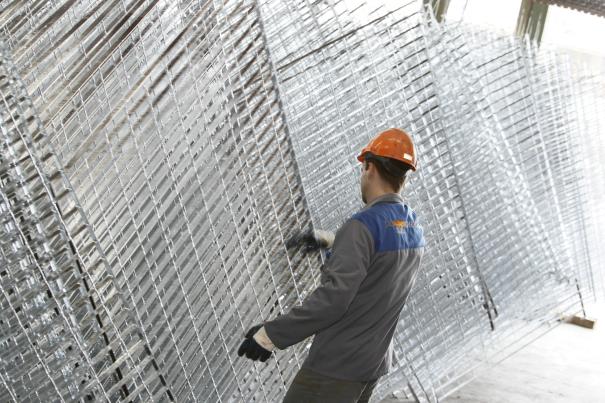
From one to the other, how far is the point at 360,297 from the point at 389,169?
0.45 m

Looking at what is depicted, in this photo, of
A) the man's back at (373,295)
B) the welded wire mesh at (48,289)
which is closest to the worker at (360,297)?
the man's back at (373,295)

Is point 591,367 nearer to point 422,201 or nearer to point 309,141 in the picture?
point 422,201

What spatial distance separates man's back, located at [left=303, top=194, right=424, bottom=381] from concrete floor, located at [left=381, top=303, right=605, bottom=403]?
2.25 metres

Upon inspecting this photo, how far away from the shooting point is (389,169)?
2.56 m

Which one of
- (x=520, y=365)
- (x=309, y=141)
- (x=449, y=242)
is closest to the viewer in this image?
Answer: (x=309, y=141)

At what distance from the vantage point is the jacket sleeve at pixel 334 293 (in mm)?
2312

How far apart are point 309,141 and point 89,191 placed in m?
1.83

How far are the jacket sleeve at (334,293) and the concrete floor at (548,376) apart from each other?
2504 millimetres

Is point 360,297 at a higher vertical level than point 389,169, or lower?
lower

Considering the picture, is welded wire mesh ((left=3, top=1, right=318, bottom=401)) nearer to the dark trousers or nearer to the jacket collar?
the dark trousers

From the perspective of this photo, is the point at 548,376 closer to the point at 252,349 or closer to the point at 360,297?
the point at 360,297

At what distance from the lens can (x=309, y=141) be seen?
375 centimetres

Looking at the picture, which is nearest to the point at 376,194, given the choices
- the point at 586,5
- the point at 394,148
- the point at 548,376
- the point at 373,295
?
the point at 394,148

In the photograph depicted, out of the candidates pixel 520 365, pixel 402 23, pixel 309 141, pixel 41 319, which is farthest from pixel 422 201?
pixel 520 365
